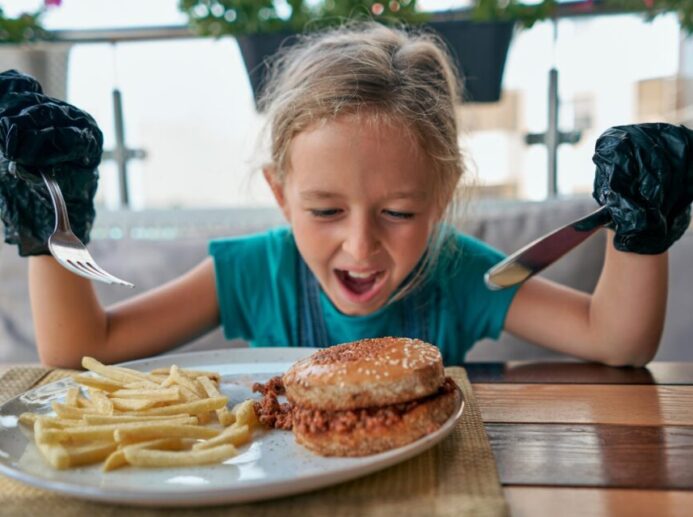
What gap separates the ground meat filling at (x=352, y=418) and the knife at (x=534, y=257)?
0.90 feet

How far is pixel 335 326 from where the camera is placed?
183cm

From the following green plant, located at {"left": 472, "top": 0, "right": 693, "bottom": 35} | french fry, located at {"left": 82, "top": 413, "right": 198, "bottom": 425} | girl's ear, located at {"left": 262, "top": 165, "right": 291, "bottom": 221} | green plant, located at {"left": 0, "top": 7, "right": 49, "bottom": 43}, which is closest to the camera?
french fry, located at {"left": 82, "top": 413, "right": 198, "bottom": 425}

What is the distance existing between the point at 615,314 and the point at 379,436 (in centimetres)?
92

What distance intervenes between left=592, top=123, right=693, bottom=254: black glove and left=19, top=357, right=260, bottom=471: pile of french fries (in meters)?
0.81

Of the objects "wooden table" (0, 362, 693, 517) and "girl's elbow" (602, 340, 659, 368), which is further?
"girl's elbow" (602, 340, 659, 368)

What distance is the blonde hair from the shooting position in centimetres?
151

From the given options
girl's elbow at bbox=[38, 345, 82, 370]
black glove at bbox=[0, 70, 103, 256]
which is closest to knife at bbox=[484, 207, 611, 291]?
black glove at bbox=[0, 70, 103, 256]

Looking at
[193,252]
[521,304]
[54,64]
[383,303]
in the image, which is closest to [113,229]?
[193,252]

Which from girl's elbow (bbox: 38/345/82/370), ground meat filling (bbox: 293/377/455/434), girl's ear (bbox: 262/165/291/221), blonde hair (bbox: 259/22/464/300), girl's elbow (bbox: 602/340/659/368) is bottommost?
girl's elbow (bbox: 602/340/659/368)

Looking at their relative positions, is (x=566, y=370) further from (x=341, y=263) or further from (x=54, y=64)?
(x=54, y=64)

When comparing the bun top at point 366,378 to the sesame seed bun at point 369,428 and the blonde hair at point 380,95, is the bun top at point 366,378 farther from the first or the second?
the blonde hair at point 380,95

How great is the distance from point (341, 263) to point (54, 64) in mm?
1795

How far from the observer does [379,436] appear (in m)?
0.81

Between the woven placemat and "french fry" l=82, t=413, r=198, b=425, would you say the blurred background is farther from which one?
the woven placemat
